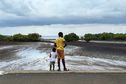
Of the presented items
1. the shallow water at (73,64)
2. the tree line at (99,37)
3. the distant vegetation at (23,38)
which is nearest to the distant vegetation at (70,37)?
the tree line at (99,37)

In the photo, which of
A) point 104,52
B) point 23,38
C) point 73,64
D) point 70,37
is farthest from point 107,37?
point 73,64

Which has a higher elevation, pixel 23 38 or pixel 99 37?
pixel 23 38

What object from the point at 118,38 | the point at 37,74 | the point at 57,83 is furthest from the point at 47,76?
the point at 118,38

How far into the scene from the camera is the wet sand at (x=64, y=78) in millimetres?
13113

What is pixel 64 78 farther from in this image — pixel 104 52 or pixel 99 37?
pixel 99 37

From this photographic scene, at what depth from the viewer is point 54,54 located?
62.2 feet

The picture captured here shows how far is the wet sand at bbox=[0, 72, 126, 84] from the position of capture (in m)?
13.1

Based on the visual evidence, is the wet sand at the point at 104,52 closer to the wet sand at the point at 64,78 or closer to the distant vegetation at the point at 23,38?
the wet sand at the point at 64,78

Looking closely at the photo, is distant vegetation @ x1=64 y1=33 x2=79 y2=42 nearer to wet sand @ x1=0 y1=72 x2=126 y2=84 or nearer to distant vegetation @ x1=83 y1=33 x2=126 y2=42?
distant vegetation @ x1=83 y1=33 x2=126 y2=42

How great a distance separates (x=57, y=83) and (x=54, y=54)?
6168 mm

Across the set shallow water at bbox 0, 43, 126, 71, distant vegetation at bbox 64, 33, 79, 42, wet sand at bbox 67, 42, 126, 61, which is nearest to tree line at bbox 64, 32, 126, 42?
distant vegetation at bbox 64, 33, 79, 42

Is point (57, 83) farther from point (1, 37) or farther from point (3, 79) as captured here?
point (1, 37)

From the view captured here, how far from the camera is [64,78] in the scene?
13.9m

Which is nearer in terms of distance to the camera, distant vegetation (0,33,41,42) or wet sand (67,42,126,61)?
wet sand (67,42,126,61)
